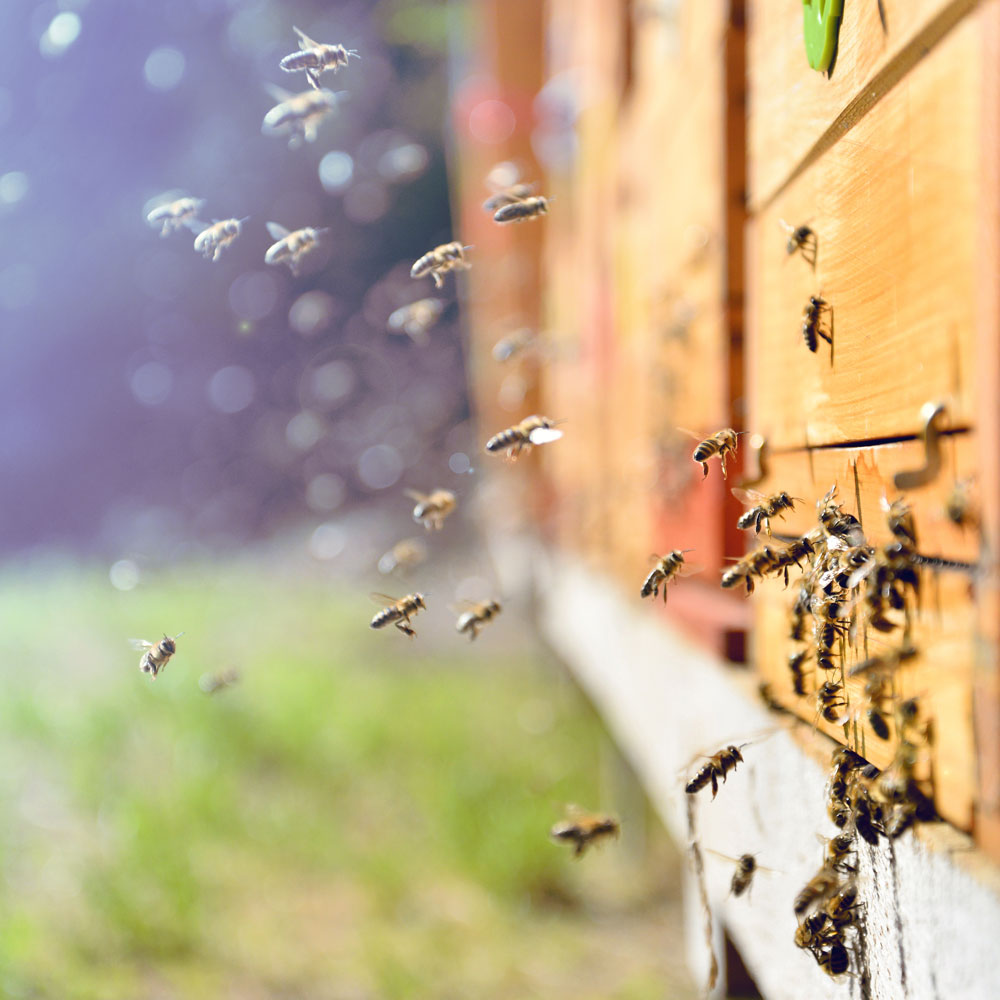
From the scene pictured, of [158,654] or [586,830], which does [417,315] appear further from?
[586,830]

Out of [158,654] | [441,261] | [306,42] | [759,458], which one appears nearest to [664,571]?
[759,458]

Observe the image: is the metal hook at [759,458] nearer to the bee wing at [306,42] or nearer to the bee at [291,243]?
the bee at [291,243]

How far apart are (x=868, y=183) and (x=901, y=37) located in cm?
15

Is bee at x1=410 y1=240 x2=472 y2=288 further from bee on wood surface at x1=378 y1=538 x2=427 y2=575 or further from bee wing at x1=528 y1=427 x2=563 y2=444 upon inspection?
bee on wood surface at x1=378 y1=538 x2=427 y2=575

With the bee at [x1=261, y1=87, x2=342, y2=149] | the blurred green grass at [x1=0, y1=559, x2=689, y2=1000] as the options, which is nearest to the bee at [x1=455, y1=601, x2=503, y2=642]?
the blurred green grass at [x1=0, y1=559, x2=689, y2=1000]

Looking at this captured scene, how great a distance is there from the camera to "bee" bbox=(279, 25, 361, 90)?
57.5 inches

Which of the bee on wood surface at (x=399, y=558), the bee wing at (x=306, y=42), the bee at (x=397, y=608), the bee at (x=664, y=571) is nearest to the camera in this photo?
the bee at (x=664, y=571)

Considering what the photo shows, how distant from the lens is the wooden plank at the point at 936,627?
31.9 inches

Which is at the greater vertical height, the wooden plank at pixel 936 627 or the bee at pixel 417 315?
the bee at pixel 417 315

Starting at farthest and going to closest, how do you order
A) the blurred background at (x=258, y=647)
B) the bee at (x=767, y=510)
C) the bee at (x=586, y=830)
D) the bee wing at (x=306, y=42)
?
the blurred background at (x=258, y=647) < the bee at (x=586, y=830) < the bee wing at (x=306, y=42) < the bee at (x=767, y=510)

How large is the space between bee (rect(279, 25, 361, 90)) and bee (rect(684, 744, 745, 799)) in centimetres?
122

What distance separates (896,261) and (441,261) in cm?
85

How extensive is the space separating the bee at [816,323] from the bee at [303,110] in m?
0.99

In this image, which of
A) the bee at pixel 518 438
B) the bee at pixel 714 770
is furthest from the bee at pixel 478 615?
the bee at pixel 714 770
